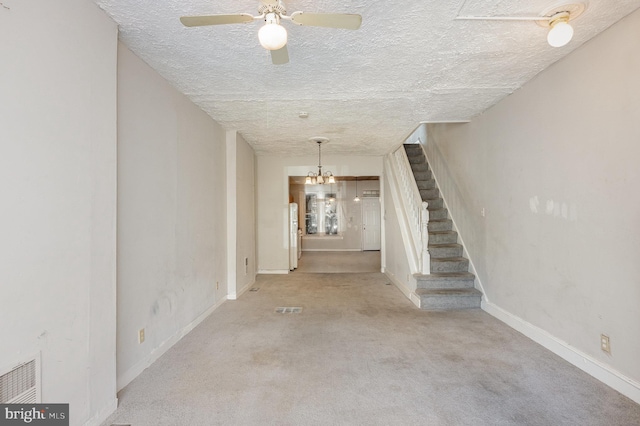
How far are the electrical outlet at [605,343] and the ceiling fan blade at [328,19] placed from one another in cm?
297

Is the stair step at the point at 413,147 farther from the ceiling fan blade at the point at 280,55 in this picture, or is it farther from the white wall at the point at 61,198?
the white wall at the point at 61,198

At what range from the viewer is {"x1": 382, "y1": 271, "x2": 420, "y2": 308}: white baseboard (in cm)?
451

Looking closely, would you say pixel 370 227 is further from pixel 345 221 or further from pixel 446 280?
pixel 446 280

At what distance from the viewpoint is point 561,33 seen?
2.10m

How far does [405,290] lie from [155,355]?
3.78 meters

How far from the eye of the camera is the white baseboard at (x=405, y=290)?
4.51 metres

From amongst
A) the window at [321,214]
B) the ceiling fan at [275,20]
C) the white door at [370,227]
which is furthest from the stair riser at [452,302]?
the window at [321,214]

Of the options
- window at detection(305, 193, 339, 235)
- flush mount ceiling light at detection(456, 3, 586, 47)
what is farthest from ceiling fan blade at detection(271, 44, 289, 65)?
window at detection(305, 193, 339, 235)

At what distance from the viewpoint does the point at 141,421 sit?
197 cm

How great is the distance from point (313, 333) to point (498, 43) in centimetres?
330

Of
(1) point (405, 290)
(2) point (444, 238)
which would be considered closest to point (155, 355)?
(1) point (405, 290)

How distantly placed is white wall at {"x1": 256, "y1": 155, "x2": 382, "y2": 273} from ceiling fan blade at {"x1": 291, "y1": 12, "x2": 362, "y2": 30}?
5.34 meters

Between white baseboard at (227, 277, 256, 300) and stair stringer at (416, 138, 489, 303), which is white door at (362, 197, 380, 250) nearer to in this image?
stair stringer at (416, 138, 489, 303)

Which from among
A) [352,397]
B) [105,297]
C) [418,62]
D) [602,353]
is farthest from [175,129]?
[602,353]
